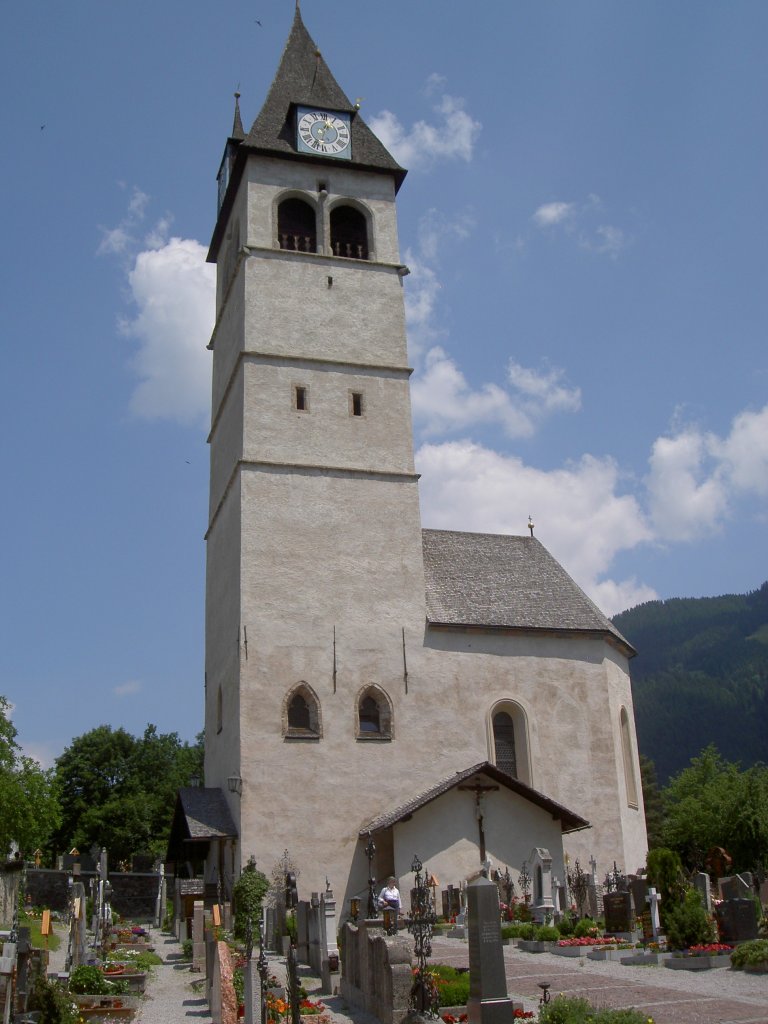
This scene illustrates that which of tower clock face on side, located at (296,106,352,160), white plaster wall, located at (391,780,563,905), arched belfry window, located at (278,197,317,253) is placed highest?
tower clock face on side, located at (296,106,352,160)

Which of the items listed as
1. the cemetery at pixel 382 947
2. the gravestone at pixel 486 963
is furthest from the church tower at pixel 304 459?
the gravestone at pixel 486 963

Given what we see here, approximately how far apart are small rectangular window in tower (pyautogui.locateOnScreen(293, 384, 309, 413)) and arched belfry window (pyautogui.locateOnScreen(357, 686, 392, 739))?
842 centimetres

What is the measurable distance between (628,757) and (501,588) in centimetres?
622

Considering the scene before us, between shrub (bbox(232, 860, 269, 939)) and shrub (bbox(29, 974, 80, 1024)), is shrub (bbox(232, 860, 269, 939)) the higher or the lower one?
the higher one

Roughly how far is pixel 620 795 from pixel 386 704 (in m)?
7.10

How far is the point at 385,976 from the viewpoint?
43.5 feet

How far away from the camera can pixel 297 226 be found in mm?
33812

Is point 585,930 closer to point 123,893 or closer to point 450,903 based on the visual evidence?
point 450,903

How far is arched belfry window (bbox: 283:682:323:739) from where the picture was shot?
87.6 feet

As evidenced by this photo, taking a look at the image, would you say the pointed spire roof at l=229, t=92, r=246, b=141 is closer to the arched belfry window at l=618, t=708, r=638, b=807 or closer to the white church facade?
the white church facade

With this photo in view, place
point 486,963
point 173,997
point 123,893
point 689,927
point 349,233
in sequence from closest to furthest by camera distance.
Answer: point 486,963 < point 173,997 < point 689,927 < point 123,893 < point 349,233

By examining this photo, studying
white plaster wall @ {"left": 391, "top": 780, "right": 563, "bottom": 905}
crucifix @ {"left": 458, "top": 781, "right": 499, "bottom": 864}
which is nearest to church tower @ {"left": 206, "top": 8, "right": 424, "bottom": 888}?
white plaster wall @ {"left": 391, "top": 780, "right": 563, "bottom": 905}

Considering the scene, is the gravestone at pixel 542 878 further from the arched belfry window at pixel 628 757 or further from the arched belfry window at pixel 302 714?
the arched belfry window at pixel 302 714

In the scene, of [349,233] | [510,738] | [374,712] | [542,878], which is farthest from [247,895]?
[349,233]
